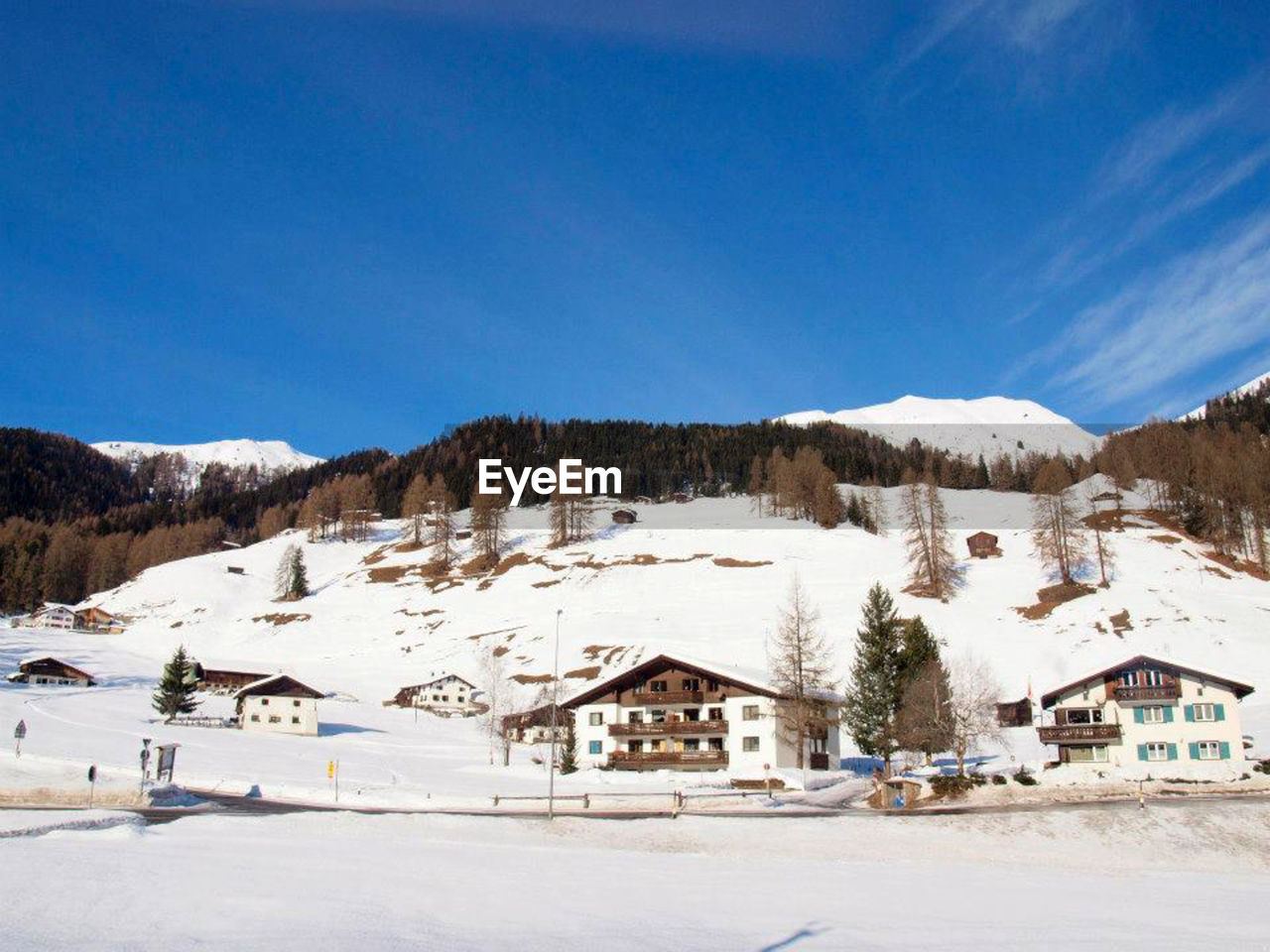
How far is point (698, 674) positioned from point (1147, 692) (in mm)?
28994

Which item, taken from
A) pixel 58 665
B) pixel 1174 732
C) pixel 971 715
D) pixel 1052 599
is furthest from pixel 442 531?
pixel 1174 732

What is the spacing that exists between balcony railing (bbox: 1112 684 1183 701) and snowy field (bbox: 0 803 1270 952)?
18.1m

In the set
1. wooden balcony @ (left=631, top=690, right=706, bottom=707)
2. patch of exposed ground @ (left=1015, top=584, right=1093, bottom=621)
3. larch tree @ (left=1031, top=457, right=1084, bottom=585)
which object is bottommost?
wooden balcony @ (left=631, top=690, right=706, bottom=707)

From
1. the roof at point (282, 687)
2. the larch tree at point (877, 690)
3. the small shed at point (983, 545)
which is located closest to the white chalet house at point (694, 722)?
the larch tree at point (877, 690)

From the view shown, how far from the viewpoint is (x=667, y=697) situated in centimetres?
6881

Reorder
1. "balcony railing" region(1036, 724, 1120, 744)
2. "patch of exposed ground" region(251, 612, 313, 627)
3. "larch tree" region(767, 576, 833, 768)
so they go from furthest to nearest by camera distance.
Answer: "patch of exposed ground" region(251, 612, 313, 627) < "larch tree" region(767, 576, 833, 768) < "balcony railing" region(1036, 724, 1120, 744)

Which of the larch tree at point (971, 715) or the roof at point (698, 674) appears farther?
the roof at point (698, 674)

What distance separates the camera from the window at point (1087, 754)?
60.8m

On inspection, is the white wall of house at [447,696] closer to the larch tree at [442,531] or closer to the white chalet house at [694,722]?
the white chalet house at [694,722]

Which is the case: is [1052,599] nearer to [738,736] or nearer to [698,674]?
[698,674]

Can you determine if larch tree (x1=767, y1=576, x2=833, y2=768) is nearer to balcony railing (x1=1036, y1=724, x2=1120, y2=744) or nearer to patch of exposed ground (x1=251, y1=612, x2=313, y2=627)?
balcony railing (x1=1036, y1=724, x2=1120, y2=744)

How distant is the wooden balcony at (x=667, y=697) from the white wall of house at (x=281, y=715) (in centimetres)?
2949

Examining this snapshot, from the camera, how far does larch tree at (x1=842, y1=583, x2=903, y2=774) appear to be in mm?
63781

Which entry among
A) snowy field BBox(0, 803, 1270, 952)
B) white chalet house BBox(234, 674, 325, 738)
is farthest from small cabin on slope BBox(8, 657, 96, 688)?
snowy field BBox(0, 803, 1270, 952)
